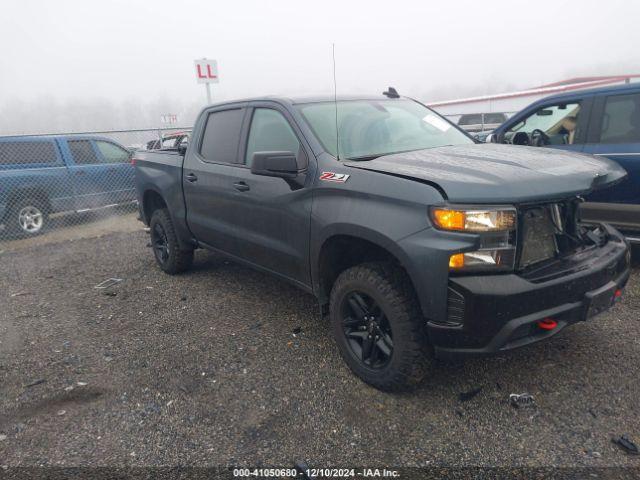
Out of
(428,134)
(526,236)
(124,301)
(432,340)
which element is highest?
(428,134)

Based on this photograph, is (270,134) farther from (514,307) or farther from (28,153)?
(28,153)

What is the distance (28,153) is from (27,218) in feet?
3.70

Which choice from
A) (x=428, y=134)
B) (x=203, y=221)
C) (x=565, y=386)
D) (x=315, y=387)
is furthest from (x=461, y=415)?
(x=203, y=221)

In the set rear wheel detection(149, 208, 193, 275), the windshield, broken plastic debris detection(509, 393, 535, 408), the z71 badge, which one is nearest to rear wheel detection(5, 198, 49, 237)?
rear wheel detection(149, 208, 193, 275)

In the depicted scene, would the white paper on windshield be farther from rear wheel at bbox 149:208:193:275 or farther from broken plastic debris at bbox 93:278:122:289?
broken plastic debris at bbox 93:278:122:289

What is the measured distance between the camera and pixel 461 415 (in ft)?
8.28

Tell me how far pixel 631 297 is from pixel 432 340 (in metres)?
2.51

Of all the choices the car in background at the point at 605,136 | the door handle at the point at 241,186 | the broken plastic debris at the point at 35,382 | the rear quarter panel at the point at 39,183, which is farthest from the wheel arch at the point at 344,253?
the rear quarter panel at the point at 39,183

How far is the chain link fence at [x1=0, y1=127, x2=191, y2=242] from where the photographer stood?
7656 mm

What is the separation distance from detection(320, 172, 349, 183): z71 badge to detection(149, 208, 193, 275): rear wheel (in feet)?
8.26

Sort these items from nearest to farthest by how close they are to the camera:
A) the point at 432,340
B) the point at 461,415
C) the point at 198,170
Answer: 1. the point at 432,340
2. the point at 461,415
3. the point at 198,170

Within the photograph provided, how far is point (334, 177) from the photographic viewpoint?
9.06 ft

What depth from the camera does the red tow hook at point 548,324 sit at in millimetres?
2320

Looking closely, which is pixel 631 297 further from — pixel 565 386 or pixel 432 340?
pixel 432 340
